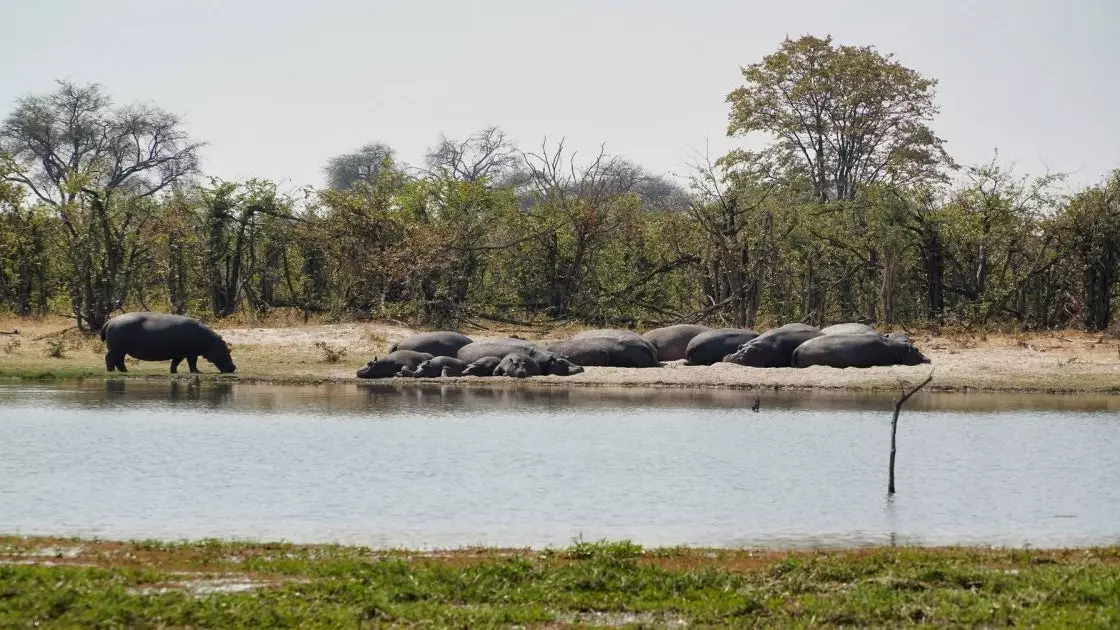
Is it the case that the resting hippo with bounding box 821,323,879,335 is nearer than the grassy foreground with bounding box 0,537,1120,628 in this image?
No

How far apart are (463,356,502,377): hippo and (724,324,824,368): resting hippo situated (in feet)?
17.8

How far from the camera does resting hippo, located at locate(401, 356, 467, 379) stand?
90.0 feet

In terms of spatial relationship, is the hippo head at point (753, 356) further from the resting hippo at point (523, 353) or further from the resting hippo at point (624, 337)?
the resting hippo at point (523, 353)

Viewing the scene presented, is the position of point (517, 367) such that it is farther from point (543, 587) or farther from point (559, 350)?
point (543, 587)

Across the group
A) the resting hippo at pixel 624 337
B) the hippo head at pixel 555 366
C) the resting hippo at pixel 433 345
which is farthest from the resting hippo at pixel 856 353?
the resting hippo at pixel 433 345

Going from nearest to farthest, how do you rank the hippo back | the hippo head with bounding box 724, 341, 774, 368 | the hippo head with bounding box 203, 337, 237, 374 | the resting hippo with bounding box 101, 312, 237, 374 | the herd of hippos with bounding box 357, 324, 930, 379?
the resting hippo with bounding box 101, 312, 237, 374 < the hippo head with bounding box 203, 337, 237, 374 < the herd of hippos with bounding box 357, 324, 930, 379 < the hippo head with bounding box 724, 341, 774, 368 < the hippo back

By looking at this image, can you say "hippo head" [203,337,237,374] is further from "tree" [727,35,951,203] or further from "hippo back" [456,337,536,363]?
"tree" [727,35,951,203]

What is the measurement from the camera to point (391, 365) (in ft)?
90.0

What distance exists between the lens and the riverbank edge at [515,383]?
24938 mm

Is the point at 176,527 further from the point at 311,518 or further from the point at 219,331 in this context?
the point at 219,331

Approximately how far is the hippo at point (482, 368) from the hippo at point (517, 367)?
174mm

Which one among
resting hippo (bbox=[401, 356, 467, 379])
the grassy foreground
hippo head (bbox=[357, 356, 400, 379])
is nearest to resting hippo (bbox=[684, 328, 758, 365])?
resting hippo (bbox=[401, 356, 467, 379])

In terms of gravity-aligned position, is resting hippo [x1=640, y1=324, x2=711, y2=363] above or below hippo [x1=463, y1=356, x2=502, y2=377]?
above

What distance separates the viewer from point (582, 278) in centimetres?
3953
